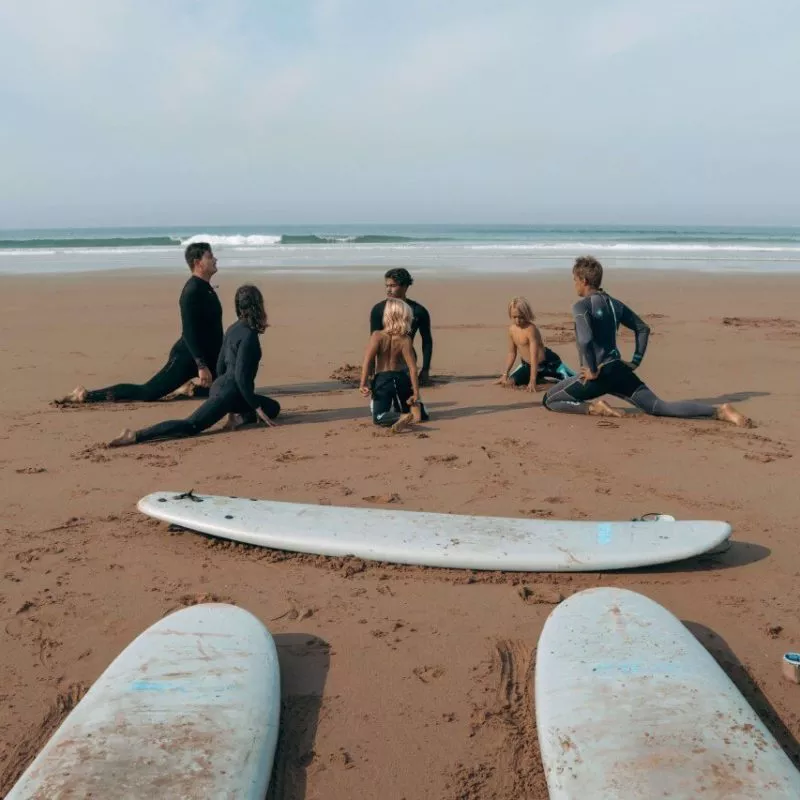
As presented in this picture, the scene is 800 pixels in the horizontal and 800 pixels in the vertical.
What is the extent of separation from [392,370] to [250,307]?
1201 millimetres

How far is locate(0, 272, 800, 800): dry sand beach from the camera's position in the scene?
265 centimetres

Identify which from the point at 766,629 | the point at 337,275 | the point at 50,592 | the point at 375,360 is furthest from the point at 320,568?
the point at 337,275

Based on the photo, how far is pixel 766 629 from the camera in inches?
127

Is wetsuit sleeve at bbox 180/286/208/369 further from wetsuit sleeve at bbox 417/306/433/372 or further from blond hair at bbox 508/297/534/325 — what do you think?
blond hair at bbox 508/297/534/325

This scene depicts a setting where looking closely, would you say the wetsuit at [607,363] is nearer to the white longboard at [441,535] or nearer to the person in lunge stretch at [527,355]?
the person in lunge stretch at [527,355]

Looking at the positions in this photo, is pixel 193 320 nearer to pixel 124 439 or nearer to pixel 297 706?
pixel 124 439

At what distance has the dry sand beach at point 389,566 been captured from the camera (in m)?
2.65

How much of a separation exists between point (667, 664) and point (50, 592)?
8.42 ft

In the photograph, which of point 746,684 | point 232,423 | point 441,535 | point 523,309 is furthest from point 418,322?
point 746,684

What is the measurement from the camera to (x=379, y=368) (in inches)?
257

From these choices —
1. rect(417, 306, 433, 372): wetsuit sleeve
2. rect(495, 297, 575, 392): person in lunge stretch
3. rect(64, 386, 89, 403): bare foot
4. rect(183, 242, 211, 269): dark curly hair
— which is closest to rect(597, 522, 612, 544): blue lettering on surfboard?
rect(495, 297, 575, 392): person in lunge stretch

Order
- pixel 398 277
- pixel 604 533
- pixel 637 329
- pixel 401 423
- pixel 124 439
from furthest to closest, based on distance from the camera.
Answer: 1. pixel 398 277
2. pixel 637 329
3. pixel 401 423
4. pixel 124 439
5. pixel 604 533

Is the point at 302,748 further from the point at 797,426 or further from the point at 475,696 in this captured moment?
the point at 797,426

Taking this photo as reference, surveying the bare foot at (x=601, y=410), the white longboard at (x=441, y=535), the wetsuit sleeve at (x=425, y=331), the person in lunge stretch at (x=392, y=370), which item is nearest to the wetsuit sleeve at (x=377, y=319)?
the person in lunge stretch at (x=392, y=370)
